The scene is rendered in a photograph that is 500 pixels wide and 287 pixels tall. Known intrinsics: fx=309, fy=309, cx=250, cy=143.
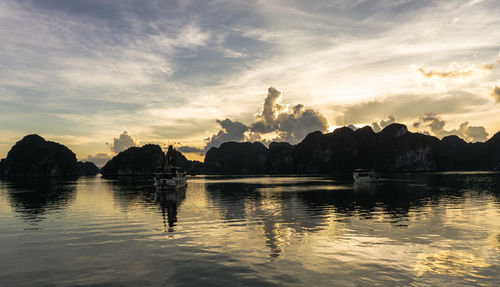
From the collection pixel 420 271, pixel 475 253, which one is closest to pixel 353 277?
pixel 420 271

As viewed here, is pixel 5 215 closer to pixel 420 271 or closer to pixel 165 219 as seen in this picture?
pixel 165 219

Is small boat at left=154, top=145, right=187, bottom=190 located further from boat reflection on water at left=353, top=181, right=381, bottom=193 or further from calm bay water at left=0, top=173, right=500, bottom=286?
boat reflection on water at left=353, top=181, right=381, bottom=193

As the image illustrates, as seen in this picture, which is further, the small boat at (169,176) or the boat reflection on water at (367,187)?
the small boat at (169,176)

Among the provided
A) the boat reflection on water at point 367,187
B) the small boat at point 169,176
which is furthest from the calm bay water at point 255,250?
the small boat at point 169,176

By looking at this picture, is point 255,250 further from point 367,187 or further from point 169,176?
point 367,187

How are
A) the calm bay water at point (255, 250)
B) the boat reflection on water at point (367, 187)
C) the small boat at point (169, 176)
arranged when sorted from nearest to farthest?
1. the calm bay water at point (255, 250)
2. the boat reflection on water at point (367, 187)
3. the small boat at point (169, 176)

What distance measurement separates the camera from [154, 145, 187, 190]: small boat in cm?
10219

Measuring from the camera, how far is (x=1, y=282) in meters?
18.8

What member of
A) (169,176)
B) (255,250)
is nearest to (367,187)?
(169,176)

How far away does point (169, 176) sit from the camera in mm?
109500

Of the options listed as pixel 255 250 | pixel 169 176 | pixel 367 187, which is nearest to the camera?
pixel 255 250

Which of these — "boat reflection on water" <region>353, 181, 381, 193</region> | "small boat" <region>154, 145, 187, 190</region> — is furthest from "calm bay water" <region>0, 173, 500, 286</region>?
"small boat" <region>154, 145, 187, 190</region>

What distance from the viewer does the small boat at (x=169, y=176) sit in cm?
10219

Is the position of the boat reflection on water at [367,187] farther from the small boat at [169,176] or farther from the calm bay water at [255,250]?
the small boat at [169,176]
